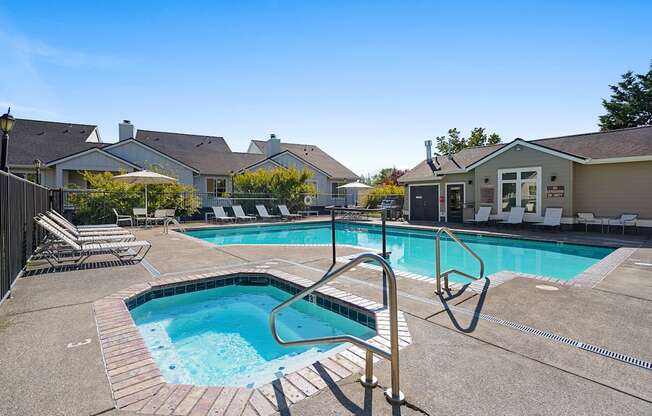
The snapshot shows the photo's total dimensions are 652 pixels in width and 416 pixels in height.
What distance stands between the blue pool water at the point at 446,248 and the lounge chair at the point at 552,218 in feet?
8.73

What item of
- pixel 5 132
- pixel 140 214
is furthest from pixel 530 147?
pixel 140 214

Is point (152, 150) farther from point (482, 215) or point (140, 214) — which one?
point (482, 215)

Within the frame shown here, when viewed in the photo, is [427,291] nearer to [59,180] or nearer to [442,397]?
[442,397]

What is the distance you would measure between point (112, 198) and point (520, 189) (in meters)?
18.4

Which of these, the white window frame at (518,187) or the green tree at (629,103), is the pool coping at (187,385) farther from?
the green tree at (629,103)

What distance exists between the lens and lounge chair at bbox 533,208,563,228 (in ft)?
42.5

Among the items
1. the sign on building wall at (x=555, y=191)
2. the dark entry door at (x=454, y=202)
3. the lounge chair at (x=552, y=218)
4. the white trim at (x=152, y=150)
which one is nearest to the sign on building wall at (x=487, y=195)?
the dark entry door at (x=454, y=202)

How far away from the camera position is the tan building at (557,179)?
473 inches

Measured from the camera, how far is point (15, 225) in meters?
5.38

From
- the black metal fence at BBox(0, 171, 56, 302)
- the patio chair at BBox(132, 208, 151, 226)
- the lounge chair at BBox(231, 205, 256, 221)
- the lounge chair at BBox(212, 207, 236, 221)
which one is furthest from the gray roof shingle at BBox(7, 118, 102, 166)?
the black metal fence at BBox(0, 171, 56, 302)

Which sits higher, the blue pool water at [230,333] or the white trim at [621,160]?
the white trim at [621,160]

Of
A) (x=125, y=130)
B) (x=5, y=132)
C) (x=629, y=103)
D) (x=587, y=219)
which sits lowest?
(x=587, y=219)

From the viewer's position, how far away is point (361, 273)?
6176mm

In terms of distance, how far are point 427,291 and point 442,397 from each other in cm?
269
